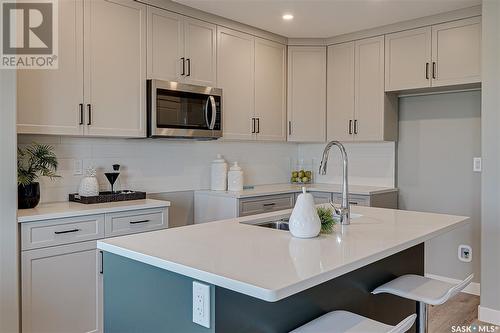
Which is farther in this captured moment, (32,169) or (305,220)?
(32,169)

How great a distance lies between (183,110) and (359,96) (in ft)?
5.84

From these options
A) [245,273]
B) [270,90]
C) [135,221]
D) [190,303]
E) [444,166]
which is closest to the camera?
[245,273]

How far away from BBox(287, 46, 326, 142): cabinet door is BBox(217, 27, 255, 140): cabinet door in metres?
0.54

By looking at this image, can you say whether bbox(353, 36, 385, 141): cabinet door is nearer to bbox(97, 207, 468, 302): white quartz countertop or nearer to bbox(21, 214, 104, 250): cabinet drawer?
bbox(97, 207, 468, 302): white quartz countertop

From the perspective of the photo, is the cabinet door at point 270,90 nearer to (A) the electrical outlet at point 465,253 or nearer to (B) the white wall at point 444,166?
(B) the white wall at point 444,166

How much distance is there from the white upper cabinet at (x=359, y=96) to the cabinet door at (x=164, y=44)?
1.67 metres

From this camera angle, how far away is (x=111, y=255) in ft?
5.93

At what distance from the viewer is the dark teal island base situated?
1424mm

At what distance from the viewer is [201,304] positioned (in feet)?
4.52

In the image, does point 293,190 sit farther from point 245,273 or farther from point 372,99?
point 245,273

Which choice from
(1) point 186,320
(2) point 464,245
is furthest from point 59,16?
(2) point 464,245

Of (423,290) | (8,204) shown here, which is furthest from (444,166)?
(8,204)

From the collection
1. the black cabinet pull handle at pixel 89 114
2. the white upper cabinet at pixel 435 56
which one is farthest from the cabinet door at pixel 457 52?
A: the black cabinet pull handle at pixel 89 114

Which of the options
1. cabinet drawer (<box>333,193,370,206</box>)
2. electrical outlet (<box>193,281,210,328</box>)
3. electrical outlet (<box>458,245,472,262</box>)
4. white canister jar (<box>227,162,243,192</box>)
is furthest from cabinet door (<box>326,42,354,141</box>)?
electrical outlet (<box>193,281,210,328</box>)
